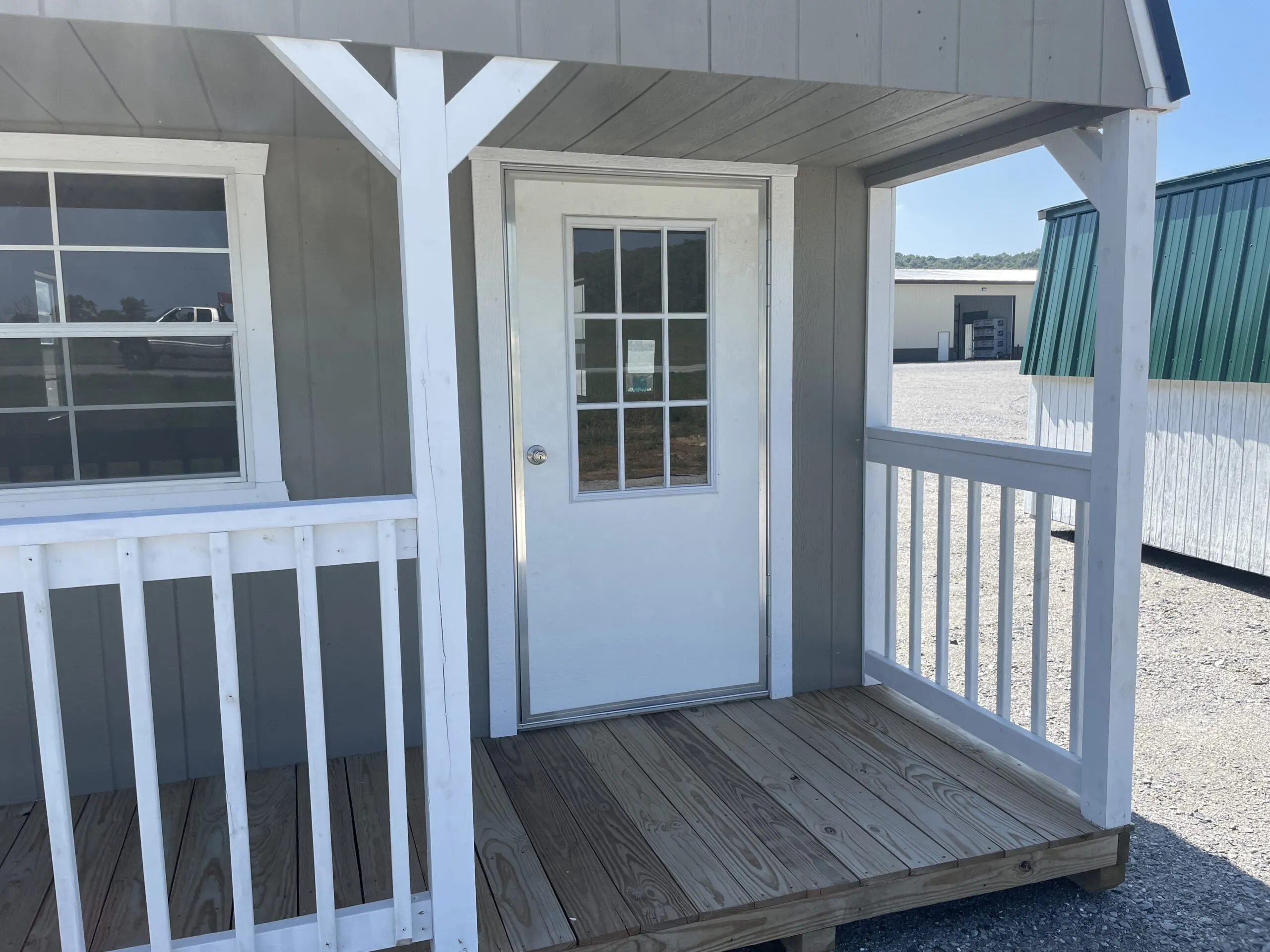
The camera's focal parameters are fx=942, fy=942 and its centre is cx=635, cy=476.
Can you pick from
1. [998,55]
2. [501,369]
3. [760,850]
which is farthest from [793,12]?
[760,850]

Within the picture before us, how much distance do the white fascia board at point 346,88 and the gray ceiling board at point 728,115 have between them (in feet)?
2.87

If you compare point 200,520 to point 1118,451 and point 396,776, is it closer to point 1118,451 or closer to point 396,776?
point 396,776

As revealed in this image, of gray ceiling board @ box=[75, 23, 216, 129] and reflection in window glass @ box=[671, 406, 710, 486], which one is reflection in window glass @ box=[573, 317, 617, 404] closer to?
reflection in window glass @ box=[671, 406, 710, 486]

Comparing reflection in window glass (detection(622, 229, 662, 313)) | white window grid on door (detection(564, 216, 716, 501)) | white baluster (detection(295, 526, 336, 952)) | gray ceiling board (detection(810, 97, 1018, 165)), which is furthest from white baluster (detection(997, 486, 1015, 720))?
white baluster (detection(295, 526, 336, 952))

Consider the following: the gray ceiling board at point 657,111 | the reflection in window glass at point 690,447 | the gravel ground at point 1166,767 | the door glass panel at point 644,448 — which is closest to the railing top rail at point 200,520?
the gray ceiling board at point 657,111

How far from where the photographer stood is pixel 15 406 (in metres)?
2.65

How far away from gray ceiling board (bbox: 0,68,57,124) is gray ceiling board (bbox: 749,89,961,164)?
2052 millimetres

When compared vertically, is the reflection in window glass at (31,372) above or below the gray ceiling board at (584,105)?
below

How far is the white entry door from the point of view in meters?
3.15

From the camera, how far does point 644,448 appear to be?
3.31 meters

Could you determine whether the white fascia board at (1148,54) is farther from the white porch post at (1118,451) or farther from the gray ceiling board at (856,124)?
the gray ceiling board at (856,124)

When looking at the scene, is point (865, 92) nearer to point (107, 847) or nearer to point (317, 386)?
point (317, 386)

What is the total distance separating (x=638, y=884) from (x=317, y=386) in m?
1.72

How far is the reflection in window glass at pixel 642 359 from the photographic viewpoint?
3260mm
